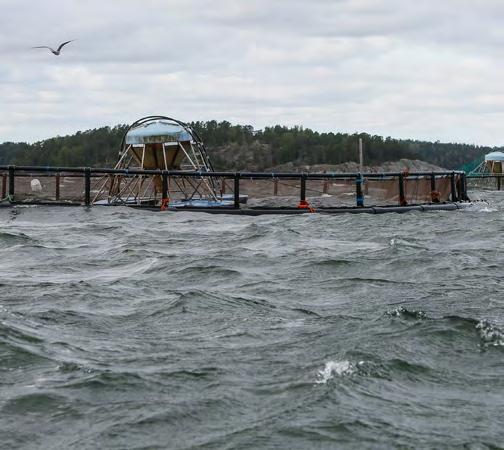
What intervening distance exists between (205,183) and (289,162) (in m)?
100

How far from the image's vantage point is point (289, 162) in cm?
13150

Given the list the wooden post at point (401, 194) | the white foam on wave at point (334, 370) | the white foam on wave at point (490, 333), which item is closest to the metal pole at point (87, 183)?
the wooden post at point (401, 194)

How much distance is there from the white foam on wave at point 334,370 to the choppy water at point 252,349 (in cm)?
2

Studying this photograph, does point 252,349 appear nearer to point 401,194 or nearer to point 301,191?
point 301,191

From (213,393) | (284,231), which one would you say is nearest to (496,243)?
(284,231)

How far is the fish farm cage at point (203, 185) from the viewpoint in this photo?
28.4 metres

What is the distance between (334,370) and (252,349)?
3.62ft

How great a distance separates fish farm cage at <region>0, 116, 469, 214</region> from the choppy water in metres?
10.8

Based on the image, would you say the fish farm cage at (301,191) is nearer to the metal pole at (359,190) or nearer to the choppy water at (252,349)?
the metal pole at (359,190)

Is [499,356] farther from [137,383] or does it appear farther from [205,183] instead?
[205,183]

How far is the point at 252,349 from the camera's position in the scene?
29.9 feet

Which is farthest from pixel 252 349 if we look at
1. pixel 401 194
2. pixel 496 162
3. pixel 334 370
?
pixel 496 162

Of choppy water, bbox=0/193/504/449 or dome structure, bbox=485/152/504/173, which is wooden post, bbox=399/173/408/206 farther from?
dome structure, bbox=485/152/504/173

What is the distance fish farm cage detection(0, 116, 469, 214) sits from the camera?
2838 cm
